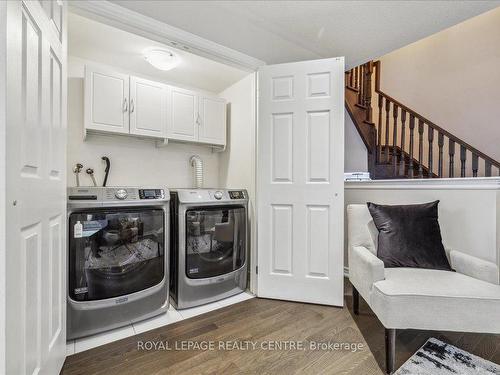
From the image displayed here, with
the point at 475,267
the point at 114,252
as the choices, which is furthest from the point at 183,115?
the point at 475,267

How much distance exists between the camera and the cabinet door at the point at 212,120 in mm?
2664

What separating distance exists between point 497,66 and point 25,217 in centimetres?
416

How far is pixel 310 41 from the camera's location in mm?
2293

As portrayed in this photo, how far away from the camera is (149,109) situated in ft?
7.75

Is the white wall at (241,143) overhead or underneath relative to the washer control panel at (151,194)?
overhead

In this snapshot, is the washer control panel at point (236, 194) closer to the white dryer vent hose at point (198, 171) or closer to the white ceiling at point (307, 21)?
the white dryer vent hose at point (198, 171)

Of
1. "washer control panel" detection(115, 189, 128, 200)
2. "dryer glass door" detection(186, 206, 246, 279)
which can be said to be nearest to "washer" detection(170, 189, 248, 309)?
"dryer glass door" detection(186, 206, 246, 279)

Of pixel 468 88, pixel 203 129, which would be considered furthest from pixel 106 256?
pixel 468 88

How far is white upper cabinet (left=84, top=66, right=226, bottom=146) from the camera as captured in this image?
2.10 metres

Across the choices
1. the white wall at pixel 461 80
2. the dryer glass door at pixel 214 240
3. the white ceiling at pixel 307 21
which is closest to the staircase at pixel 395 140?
the white wall at pixel 461 80

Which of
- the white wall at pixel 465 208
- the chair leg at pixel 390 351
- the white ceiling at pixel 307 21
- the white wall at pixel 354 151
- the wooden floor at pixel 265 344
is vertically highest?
the white ceiling at pixel 307 21

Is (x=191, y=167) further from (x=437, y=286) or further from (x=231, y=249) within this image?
(x=437, y=286)

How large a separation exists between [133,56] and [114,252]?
173 cm

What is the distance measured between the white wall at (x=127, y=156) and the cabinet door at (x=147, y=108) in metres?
0.31
